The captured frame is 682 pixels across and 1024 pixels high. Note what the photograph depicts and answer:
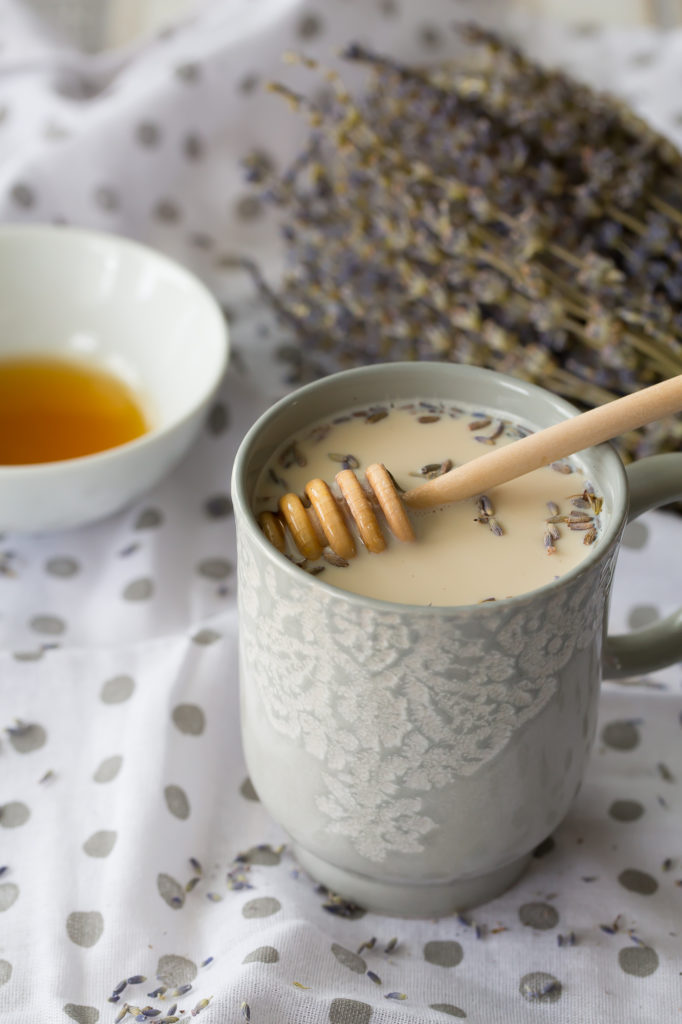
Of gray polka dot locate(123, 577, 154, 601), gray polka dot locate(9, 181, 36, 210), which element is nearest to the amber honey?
gray polka dot locate(123, 577, 154, 601)

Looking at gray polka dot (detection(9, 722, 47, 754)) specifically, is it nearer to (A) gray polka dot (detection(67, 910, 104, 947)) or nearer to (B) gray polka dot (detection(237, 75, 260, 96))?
(A) gray polka dot (detection(67, 910, 104, 947))

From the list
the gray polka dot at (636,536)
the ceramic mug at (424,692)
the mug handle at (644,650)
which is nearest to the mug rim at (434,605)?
the ceramic mug at (424,692)

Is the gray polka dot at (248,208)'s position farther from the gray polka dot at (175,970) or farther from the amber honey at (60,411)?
the gray polka dot at (175,970)

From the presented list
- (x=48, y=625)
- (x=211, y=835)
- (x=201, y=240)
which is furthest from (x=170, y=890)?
(x=201, y=240)

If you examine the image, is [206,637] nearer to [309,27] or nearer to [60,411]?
[60,411]

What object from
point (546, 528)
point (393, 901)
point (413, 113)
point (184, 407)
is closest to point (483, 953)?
point (393, 901)

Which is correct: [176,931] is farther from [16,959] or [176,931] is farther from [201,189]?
[201,189]
